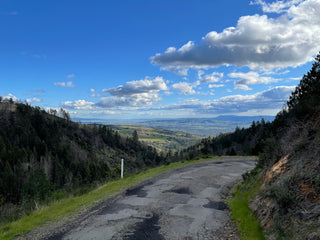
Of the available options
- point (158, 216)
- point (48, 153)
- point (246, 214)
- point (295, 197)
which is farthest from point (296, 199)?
point (48, 153)

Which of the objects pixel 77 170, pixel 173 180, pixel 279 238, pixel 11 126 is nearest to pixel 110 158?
pixel 77 170

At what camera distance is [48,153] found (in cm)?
9881

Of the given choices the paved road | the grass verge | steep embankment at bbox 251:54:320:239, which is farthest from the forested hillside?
steep embankment at bbox 251:54:320:239

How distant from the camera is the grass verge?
A: 655cm

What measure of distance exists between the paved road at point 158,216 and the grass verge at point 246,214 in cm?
42

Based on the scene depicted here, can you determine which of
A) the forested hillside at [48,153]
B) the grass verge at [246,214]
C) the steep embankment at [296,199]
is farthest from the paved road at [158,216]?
the forested hillside at [48,153]

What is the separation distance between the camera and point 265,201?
7.84 metres

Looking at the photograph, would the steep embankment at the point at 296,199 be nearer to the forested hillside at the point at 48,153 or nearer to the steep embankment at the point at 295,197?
the steep embankment at the point at 295,197

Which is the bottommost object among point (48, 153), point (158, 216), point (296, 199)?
point (48, 153)

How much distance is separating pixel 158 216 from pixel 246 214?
320 centimetres

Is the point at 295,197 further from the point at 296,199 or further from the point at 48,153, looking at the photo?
the point at 48,153

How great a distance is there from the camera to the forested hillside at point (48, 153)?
224ft

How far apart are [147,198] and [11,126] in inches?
5057

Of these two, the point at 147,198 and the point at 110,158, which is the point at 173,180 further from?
the point at 110,158
